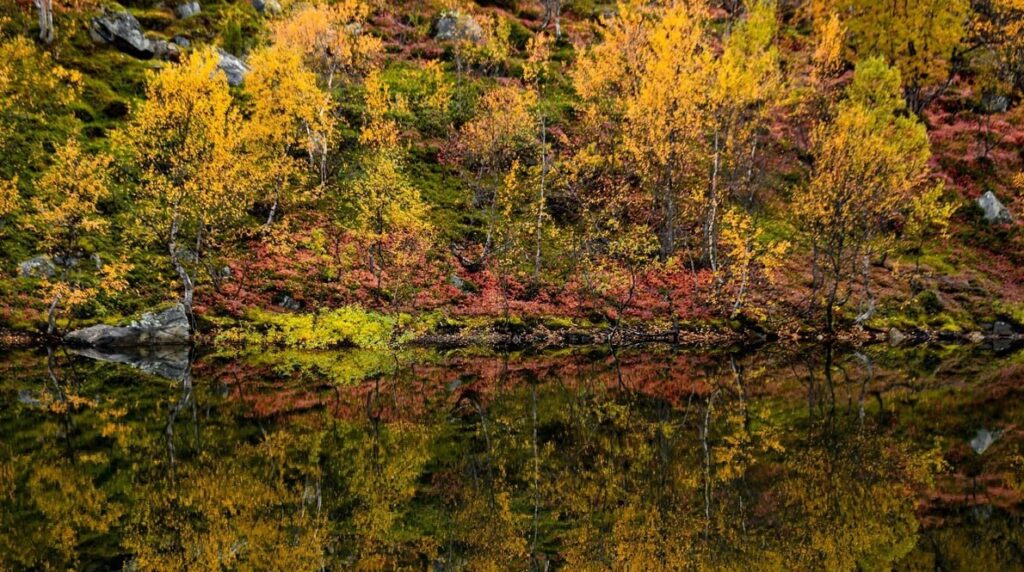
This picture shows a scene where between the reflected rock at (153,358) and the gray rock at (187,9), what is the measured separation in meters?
46.9

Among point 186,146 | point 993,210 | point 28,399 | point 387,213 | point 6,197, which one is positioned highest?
point 993,210

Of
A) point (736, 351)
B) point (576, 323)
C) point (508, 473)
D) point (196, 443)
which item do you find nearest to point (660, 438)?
point (508, 473)

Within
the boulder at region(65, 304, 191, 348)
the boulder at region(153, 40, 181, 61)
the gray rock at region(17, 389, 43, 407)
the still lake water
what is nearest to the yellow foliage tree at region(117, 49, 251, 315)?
the boulder at region(65, 304, 191, 348)

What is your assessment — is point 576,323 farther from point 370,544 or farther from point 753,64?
point 370,544

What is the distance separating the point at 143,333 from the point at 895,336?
154 ft

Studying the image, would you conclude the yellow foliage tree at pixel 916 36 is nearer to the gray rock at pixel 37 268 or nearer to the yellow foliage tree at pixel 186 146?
the yellow foliage tree at pixel 186 146

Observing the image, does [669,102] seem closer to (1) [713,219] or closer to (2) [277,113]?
(1) [713,219]

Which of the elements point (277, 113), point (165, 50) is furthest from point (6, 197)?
point (165, 50)

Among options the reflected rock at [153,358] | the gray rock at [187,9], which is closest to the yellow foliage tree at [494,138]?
the reflected rock at [153,358]

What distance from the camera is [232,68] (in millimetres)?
55906

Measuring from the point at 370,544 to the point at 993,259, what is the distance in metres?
56.1

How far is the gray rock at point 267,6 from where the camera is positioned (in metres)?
68.5

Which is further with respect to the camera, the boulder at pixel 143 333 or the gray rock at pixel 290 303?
the gray rock at pixel 290 303

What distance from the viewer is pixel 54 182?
33.2 m
